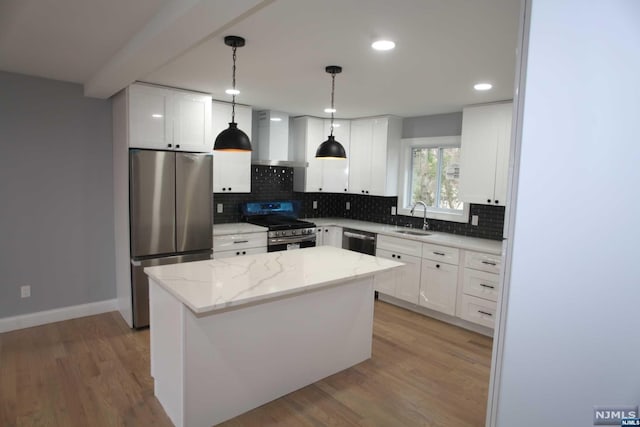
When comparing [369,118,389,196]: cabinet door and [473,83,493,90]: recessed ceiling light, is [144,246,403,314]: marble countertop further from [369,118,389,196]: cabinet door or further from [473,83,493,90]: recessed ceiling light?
[369,118,389,196]: cabinet door

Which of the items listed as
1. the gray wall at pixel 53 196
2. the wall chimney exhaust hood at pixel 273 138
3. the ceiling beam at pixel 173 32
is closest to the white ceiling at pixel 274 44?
the ceiling beam at pixel 173 32

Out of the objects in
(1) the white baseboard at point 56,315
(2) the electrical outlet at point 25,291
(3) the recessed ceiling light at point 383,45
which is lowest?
(1) the white baseboard at point 56,315

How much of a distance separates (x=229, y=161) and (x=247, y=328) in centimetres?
261

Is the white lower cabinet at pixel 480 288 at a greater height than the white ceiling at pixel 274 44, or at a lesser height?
lesser

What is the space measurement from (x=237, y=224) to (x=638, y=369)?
14.5 feet

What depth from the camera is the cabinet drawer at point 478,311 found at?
3.83 meters

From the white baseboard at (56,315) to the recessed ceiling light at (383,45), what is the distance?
3.76 m

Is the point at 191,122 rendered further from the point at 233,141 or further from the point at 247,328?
the point at 247,328

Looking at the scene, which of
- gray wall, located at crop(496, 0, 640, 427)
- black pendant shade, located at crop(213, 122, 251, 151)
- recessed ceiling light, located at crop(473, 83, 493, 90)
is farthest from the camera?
recessed ceiling light, located at crop(473, 83, 493, 90)

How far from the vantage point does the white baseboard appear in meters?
3.58

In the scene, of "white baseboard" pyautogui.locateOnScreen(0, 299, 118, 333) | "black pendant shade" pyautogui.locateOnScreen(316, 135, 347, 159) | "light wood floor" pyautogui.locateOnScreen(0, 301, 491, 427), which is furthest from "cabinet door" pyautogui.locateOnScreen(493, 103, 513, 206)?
"white baseboard" pyautogui.locateOnScreen(0, 299, 118, 333)

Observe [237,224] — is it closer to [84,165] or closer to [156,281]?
[84,165]

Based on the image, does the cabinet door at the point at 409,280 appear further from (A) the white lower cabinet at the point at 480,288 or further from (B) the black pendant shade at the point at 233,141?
(B) the black pendant shade at the point at 233,141

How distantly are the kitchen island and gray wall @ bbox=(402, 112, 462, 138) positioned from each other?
8.19 ft
